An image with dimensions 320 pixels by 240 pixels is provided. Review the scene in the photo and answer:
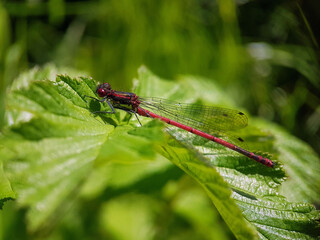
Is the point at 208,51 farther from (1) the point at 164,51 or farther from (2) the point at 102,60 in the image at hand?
(2) the point at 102,60

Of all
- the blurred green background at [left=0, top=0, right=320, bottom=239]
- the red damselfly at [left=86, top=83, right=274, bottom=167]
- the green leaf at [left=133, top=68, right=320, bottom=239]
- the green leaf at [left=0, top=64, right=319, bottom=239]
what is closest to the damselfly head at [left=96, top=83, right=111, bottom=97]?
the red damselfly at [left=86, top=83, right=274, bottom=167]

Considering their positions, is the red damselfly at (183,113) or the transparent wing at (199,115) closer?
the red damselfly at (183,113)

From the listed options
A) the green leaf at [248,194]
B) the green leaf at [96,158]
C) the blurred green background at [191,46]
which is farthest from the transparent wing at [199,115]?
the blurred green background at [191,46]

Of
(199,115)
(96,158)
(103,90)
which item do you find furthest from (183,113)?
(96,158)

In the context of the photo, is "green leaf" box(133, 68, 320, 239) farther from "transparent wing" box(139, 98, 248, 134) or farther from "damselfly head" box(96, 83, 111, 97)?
"damselfly head" box(96, 83, 111, 97)

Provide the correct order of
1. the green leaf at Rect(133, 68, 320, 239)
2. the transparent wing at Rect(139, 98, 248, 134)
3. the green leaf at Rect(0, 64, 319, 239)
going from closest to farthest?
the green leaf at Rect(0, 64, 319, 239), the green leaf at Rect(133, 68, 320, 239), the transparent wing at Rect(139, 98, 248, 134)

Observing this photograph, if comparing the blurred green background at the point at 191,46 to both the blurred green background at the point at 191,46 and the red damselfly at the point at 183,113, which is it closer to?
the blurred green background at the point at 191,46
